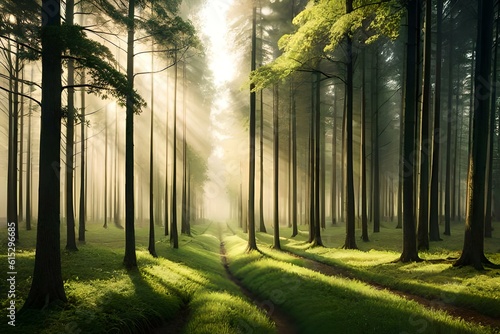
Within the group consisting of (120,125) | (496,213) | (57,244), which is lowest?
(496,213)

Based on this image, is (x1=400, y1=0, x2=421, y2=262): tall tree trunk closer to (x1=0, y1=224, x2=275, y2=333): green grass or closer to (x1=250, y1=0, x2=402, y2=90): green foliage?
(x1=250, y1=0, x2=402, y2=90): green foliage

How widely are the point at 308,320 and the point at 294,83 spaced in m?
19.1

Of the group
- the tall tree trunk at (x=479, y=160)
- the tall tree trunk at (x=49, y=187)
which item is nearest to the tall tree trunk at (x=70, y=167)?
the tall tree trunk at (x=49, y=187)

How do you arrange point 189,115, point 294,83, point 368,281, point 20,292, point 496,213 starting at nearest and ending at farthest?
point 20,292
point 368,281
point 294,83
point 189,115
point 496,213

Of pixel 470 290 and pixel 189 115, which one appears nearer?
pixel 470 290

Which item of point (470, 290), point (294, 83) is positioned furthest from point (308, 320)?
point (294, 83)

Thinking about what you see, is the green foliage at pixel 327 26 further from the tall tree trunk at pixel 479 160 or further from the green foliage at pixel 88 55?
the green foliage at pixel 88 55

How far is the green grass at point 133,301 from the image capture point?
24.7ft

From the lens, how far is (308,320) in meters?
8.80

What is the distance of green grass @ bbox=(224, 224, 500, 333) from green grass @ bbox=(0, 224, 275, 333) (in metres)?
1.19

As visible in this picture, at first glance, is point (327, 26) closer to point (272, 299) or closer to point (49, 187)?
point (272, 299)

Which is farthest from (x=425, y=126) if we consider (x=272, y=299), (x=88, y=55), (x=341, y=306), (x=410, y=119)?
(x=88, y=55)

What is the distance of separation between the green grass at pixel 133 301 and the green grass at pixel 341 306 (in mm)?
1192

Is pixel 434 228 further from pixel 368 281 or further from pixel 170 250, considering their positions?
pixel 170 250
